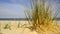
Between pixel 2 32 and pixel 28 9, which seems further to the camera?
pixel 28 9

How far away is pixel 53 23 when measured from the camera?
407cm

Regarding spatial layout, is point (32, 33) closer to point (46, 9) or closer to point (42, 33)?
point (42, 33)

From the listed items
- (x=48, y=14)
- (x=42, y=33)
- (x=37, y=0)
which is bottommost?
(x=42, y=33)

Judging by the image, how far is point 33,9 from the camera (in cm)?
391

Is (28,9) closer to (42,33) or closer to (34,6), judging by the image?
(34,6)

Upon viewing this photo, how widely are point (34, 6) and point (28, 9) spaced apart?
0.49 ft

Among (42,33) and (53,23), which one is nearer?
(42,33)

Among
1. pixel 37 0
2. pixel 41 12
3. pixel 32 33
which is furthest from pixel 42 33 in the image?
pixel 37 0

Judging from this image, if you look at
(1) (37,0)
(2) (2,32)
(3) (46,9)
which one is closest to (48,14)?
(3) (46,9)

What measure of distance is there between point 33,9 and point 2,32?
31.6 inches

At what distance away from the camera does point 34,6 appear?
3912 millimetres

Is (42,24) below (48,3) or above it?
below

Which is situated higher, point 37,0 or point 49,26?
point 37,0

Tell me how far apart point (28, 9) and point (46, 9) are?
380 mm
